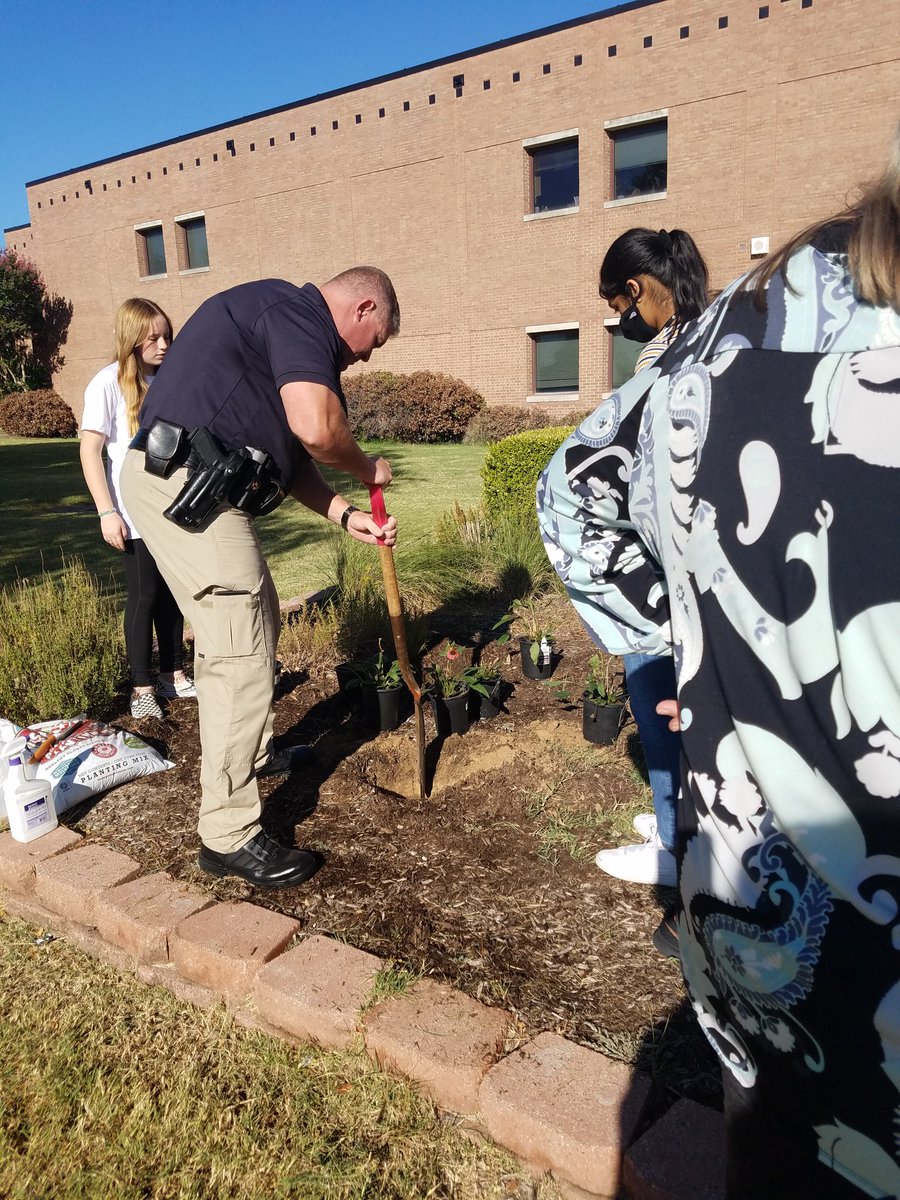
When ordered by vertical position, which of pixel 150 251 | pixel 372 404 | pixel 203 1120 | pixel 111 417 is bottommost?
pixel 203 1120

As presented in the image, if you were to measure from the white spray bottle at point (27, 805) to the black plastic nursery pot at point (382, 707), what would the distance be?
1.40 m

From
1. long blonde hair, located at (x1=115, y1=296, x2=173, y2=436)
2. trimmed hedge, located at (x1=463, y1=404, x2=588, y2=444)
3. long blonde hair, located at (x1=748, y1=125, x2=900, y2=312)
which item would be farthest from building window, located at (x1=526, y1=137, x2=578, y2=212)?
long blonde hair, located at (x1=748, y1=125, x2=900, y2=312)

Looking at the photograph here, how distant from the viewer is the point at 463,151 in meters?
19.5

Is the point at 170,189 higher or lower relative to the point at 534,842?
higher

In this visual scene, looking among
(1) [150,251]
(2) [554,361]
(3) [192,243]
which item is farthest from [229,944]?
(1) [150,251]

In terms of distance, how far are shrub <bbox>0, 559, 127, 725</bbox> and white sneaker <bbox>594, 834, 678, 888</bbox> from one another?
2.62 metres

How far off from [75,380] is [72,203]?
18.3ft

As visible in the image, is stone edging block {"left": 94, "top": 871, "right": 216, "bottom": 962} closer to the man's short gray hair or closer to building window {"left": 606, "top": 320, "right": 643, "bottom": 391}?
the man's short gray hair

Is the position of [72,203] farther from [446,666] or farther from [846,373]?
[846,373]

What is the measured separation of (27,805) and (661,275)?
9.15 feet

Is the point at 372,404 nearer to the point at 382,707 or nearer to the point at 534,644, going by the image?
the point at 534,644

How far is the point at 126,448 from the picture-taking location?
3.67 meters

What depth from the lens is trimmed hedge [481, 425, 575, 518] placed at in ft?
24.6

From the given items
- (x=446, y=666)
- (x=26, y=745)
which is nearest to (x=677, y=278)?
(x=446, y=666)
